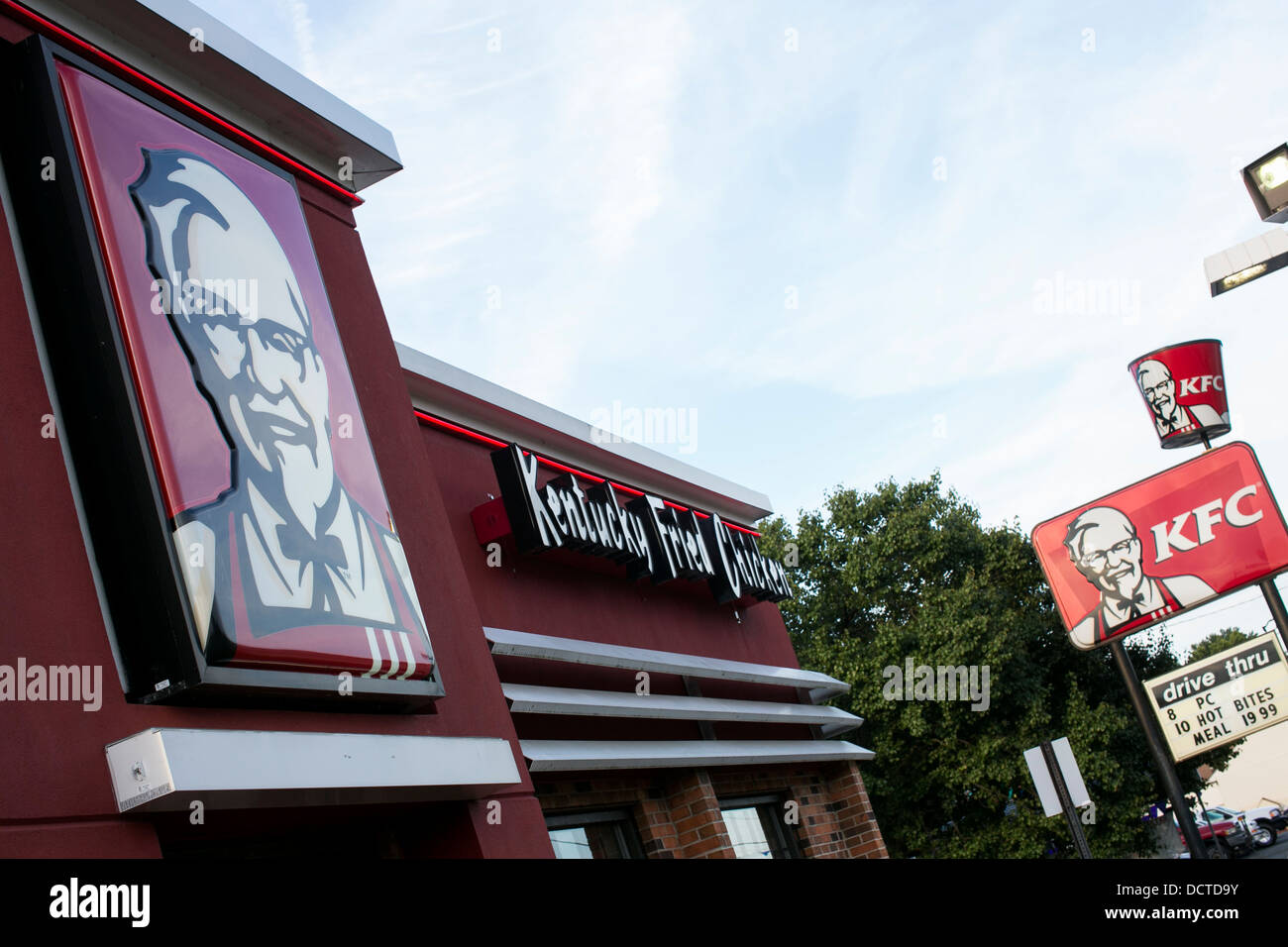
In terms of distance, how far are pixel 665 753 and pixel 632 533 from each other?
2.10 metres

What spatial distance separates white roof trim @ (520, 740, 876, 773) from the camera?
7020mm

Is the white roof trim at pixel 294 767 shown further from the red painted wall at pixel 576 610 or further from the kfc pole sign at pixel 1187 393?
the kfc pole sign at pixel 1187 393

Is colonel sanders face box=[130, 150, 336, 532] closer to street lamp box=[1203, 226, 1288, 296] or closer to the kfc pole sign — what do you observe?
street lamp box=[1203, 226, 1288, 296]

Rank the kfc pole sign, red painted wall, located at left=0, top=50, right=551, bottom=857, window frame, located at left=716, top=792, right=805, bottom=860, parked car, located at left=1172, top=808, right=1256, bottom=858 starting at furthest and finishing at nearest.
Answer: parked car, located at left=1172, top=808, right=1256, bottom=858, window frame, located at left=716, top=792, right=805, bottom=860, the kfc pole sign, red painted wall, located at left=0, top=50, right=551, bottom=857

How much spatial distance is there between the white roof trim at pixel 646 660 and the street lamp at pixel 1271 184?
5594 mm

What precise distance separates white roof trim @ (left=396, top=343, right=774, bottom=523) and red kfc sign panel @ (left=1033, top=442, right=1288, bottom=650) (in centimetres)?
398

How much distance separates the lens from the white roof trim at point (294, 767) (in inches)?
146

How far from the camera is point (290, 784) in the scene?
13.9 ft

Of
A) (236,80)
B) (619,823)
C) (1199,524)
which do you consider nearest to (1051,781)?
(1199,524)

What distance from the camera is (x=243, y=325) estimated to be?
5.23m

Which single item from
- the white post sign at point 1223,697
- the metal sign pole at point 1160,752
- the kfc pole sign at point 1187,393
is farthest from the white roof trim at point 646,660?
the kfc pole sign at point 1187,393

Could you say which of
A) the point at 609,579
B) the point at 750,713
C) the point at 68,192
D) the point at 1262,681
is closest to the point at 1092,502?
Result: the point at 1262,681

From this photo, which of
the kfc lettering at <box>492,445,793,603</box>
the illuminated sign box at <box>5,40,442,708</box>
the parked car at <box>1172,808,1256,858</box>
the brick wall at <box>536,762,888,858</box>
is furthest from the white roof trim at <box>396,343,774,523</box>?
the parked car at <box>1172,808,1256,858</box>
